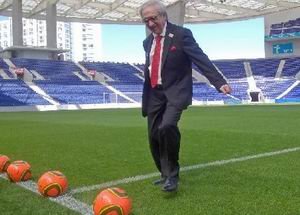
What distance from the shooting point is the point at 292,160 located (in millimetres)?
6082

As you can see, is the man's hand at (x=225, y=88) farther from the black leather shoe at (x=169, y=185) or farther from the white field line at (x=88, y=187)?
the white field line at (x=88, y=187)

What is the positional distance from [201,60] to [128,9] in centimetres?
4914

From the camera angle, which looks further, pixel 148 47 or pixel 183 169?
pixel 183 169

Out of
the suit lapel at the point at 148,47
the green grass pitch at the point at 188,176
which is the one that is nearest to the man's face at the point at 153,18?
the suit lapel at the point at 148,47

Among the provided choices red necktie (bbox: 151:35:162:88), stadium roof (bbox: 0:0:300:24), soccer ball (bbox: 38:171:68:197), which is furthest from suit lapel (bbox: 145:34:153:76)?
stadium roof (bbox: 0:0:300:24)

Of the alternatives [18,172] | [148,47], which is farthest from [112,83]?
[148,47]

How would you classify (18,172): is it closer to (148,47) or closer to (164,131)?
(164,131)

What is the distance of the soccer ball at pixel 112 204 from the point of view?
3404 millimetres

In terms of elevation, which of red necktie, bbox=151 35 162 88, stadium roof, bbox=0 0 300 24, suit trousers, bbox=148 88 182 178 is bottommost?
suit trousers, bbox=148 88 182 178

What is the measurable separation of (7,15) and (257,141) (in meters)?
49.7

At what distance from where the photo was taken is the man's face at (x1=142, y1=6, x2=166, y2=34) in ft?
13.5

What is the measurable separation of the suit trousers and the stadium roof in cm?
A: 4344

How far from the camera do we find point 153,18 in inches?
163

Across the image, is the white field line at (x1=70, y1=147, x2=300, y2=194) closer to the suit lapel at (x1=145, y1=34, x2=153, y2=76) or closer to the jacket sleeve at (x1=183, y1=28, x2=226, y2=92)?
the suit lapel at (x1=145, y1=34, x2=153, y2=76)
